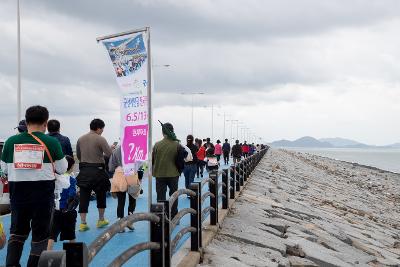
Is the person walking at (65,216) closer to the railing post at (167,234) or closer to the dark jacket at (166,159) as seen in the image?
the railing post at (167,234)

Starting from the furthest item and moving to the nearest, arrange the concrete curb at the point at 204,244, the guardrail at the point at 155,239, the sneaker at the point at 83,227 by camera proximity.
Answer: the sneaker at the point at 83,227, the concrete curb at the point at 204,244, the guardrail at the point at 155,239

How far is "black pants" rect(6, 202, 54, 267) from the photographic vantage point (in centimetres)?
508

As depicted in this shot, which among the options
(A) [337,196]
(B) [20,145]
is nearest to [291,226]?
(B) [20,145]

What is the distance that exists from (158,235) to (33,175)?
1.37m

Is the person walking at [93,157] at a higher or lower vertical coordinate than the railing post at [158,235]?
higher

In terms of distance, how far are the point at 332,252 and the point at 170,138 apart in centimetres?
348

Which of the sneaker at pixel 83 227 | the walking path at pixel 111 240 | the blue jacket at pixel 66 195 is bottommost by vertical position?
the walking path at pixel 111 240

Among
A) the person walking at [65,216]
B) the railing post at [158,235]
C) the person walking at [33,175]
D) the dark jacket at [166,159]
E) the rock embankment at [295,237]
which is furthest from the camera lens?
the dark jacket at [166,159]

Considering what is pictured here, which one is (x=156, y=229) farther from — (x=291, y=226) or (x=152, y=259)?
(x=291, y=226)

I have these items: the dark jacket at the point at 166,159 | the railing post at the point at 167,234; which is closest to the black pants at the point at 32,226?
the railing post at the point at 167,234

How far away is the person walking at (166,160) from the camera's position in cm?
883

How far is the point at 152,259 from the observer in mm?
4867

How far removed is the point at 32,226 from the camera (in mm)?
5129

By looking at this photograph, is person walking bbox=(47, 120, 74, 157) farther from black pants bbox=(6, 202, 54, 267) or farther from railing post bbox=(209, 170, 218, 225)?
railing post bbox=(209, 170, 218, 225)
